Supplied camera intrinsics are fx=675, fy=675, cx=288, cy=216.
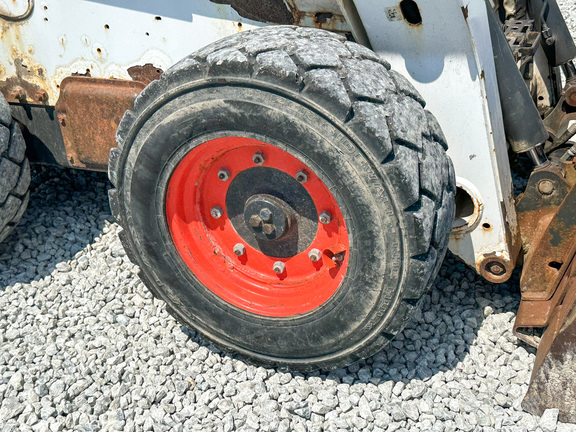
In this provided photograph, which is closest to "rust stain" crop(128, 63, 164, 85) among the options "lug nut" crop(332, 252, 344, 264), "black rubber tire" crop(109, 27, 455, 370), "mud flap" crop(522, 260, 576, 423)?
"black rubber tire" crop(109, 27, 455, 370)

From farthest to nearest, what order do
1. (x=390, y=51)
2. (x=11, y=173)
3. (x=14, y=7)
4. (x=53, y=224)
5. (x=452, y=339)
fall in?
1. (x=53, y=224)
2. (x=11, y=173)
3. (x=14, y=7)
4. (x=452, y=339)
5. (x=390, y=51)

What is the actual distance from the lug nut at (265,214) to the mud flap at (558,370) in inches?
42.1

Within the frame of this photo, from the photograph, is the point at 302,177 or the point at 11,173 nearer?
the point at 302,177

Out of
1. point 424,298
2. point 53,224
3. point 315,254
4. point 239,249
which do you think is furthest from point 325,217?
point 53,224

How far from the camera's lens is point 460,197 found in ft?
8.43

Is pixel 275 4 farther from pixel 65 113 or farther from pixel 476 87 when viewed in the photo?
pixel 65 113

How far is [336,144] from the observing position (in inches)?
84.2

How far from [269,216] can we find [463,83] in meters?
0.83

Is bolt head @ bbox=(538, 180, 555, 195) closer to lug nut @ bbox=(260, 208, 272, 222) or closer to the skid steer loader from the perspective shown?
the skid steer loader

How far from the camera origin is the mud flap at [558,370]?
2246 millimetres

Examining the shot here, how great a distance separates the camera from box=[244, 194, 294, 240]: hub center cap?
2471 mm

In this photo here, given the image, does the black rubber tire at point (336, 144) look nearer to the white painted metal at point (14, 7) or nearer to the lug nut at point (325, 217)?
the lug nut at point (325, 217)

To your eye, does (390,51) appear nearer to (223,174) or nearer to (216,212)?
(223,174)

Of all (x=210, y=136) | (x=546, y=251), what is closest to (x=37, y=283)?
(x=210, y=136)
